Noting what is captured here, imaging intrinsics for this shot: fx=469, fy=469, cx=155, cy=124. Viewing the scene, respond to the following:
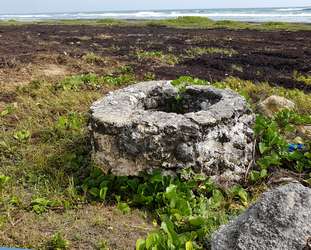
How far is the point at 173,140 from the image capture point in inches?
184

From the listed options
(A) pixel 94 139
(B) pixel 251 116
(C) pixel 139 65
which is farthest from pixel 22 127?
(C) pixel 139 65

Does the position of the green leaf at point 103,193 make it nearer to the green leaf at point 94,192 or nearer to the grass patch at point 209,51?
the green leaf at point 94,192

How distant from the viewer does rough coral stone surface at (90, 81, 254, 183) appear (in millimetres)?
4652

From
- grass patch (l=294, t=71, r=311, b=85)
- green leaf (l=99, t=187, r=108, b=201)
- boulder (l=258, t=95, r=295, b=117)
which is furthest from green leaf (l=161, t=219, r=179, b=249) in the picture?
grass patch (l=294, t=71, r=311, b=85)

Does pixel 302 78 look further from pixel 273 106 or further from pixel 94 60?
pixel 94 60

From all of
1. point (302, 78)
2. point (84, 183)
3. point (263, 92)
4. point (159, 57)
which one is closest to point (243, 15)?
point (159, 57)

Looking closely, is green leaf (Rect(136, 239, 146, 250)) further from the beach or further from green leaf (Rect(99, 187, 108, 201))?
green leaf (Rect(99, 187, 108, 201))

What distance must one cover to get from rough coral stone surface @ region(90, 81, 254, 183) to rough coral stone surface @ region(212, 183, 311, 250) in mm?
1412

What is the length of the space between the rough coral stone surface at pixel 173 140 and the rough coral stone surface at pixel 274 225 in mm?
1412

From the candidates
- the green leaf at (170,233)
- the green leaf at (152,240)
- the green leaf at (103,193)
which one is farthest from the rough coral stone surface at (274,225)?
the green leaf at (103,193)

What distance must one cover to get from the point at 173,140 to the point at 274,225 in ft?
5.71

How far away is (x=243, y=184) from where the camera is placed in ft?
16.4

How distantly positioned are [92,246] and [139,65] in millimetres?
8344

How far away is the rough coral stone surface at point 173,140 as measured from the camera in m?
4.65
